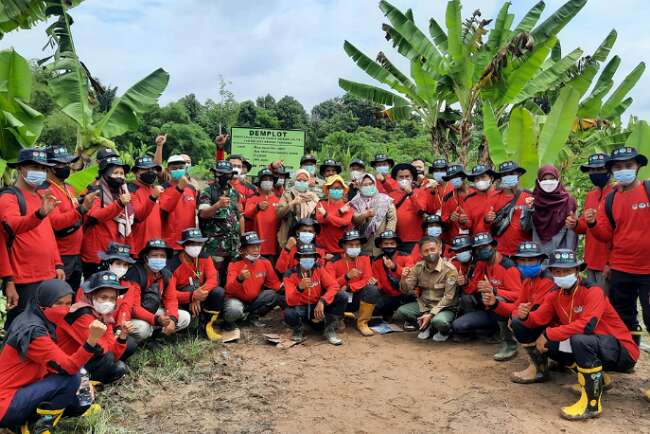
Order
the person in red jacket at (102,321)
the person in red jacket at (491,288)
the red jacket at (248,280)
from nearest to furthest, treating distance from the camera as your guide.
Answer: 1. the person in red jacket at (102,321)
2. the person in red jacket at (491,288)
3. the red jacket at (248,280)

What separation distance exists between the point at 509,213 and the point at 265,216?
3.31 meters

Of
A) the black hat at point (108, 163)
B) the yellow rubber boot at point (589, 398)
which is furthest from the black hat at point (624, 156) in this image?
the black hat at point (108, 163)

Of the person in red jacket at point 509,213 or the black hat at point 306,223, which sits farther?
the black hat at point 306,223

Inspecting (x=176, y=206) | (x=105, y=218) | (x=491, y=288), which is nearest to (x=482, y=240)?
(x=491, y=288)

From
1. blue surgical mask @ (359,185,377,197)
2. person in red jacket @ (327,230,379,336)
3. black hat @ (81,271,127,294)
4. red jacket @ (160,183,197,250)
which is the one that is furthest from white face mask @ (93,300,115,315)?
blue surgical mask @ (359,185,377,197)

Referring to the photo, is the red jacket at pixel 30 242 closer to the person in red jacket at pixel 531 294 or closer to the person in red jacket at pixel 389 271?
the person in red jacket at pixel 389 271

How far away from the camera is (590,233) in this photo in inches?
221

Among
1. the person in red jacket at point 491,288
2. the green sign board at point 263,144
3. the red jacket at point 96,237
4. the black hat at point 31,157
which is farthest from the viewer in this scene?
the green sign board at point 263,144

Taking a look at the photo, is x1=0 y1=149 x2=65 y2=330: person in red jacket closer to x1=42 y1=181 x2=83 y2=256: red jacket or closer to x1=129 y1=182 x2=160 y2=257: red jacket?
x1=42 y1=181 x2=83 y2=256: red jacket

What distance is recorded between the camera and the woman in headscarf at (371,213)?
7.61 metres

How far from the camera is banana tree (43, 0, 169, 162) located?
7723mm

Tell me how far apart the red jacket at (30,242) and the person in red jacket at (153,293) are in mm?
837

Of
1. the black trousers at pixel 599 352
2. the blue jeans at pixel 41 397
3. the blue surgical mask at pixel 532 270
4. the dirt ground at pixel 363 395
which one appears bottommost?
the dirt ground at pixel 363 395

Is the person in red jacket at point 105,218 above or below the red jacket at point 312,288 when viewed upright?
above
